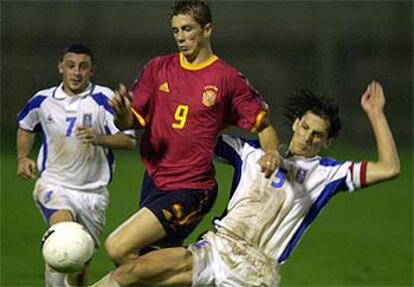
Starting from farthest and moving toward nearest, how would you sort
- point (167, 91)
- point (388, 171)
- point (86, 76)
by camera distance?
point (86, 76) → point (167, 91) → point (388, 171)

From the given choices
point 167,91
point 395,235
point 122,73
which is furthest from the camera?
point 122,73

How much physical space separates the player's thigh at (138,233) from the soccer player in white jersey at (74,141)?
198cm

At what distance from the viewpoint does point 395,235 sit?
42.0 ft

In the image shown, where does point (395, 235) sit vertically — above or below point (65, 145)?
below

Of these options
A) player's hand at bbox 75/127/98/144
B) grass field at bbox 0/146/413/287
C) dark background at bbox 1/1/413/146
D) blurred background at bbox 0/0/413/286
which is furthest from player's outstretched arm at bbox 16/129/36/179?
dark background at bbox 1/1/413/146

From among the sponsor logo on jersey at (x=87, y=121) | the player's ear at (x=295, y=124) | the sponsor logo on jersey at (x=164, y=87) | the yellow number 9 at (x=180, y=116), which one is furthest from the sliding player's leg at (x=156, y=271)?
the sponsor logo on jersey at (x=87, y=121)

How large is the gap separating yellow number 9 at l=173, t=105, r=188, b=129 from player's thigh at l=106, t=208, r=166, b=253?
1.84ft

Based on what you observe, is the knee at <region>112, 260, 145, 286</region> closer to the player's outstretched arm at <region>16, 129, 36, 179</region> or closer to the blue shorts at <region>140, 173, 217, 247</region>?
the blue shorts at <region>140, 173, 217, 247</region>

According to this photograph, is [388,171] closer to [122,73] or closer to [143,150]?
[143,150]

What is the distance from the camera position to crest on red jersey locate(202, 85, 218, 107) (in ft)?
25.1

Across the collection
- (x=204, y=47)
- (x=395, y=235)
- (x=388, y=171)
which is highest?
(x=204, y=47)

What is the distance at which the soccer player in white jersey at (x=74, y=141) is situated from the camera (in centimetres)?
941

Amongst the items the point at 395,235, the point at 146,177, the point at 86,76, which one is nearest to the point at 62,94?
the point at 86,76

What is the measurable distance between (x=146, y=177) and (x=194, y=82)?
634mm
